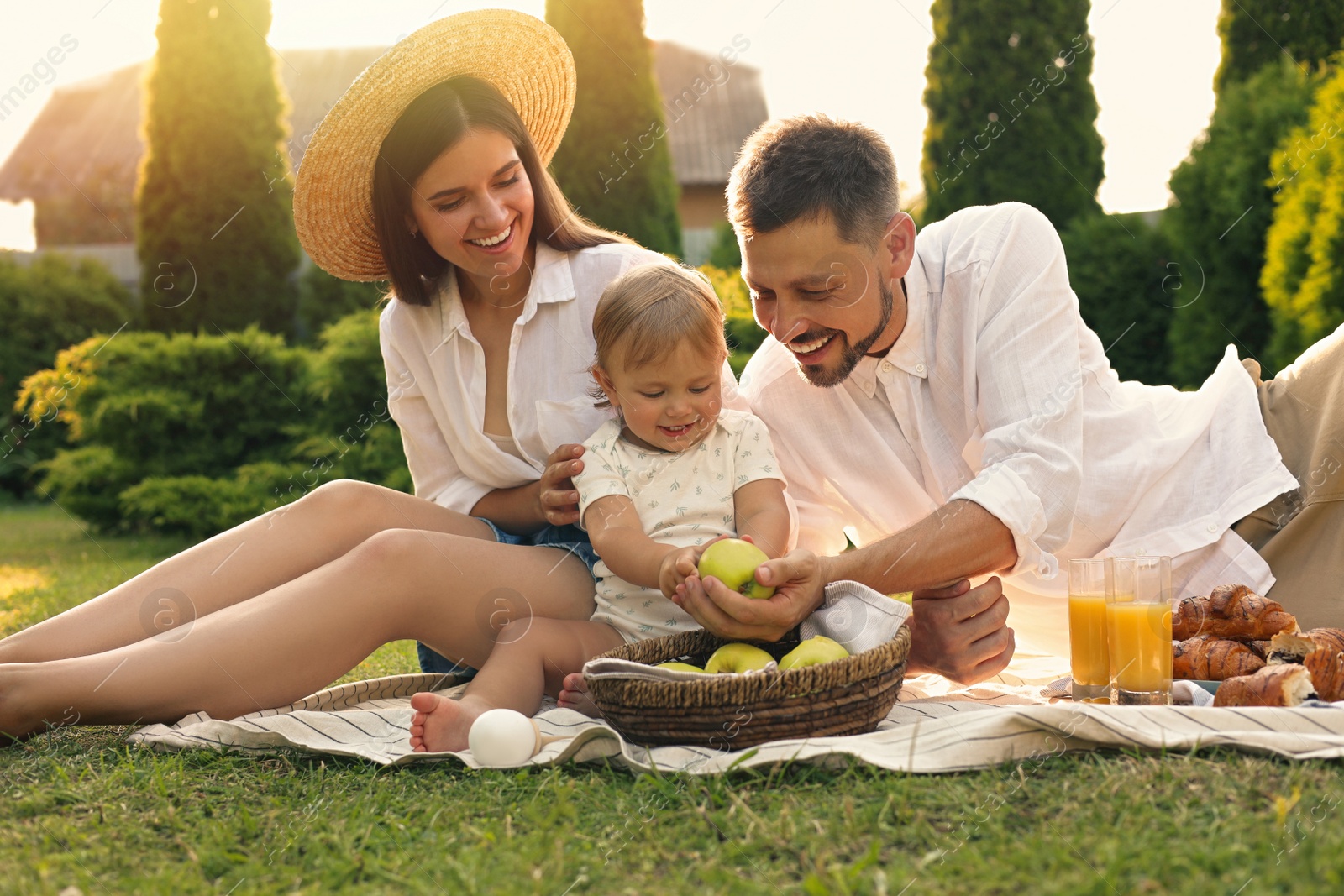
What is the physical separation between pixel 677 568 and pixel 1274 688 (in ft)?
3.80

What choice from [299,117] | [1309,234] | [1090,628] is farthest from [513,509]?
[299,117]

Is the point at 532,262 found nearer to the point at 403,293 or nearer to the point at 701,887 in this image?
the point at 403,293

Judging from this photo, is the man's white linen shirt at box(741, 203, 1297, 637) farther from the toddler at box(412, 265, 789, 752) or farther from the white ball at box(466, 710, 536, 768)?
the white ball at box(466, 710, 536, 768)

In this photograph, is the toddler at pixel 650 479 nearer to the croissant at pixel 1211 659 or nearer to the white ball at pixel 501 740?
the white ball at pixel 501 740

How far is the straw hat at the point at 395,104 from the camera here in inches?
123

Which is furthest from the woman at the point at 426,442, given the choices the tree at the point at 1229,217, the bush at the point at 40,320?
the bush at the point at 40,320

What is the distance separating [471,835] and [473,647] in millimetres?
931

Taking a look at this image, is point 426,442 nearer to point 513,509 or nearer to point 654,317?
point 513,509

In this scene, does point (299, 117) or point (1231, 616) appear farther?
point (299, 117)

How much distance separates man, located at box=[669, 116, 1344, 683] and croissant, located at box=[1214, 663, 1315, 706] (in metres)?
0.49

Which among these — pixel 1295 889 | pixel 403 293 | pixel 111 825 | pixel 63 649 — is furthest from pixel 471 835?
pixel 403 293

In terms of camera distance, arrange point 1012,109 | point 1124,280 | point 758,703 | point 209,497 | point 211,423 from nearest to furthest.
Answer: point 758,703 → point 1124,280 → point 1012,109 → point 209,497 → point 211,423

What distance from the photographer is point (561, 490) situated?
9.69 ft

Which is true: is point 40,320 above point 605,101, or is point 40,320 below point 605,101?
below
